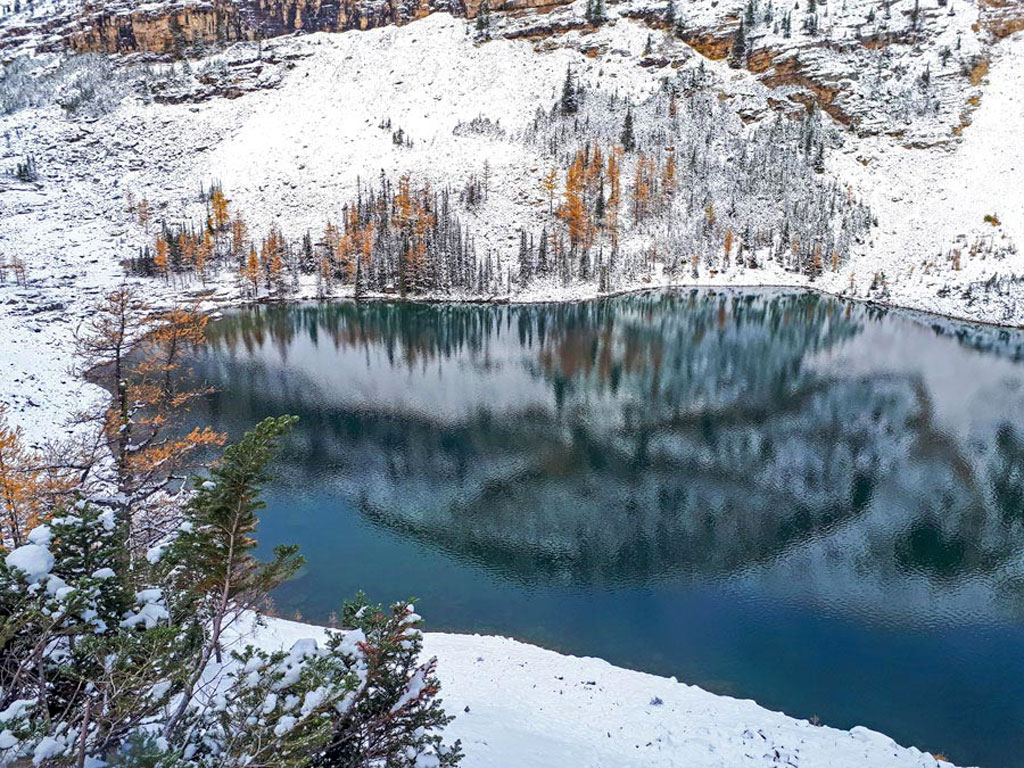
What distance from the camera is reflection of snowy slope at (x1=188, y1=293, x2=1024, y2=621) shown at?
1105 inches

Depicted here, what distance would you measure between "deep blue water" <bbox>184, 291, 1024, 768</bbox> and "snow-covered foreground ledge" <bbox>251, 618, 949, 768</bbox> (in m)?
3.51

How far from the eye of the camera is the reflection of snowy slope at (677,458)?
92.1ft

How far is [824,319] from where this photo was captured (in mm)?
89250

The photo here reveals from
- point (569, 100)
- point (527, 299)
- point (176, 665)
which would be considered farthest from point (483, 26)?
point (176, 665)

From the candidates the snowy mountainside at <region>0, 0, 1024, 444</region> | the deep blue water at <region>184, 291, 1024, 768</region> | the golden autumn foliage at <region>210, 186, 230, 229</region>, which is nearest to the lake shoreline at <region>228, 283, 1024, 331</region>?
the snowy mountainside at <region>0, 0, 1024, 444</region>

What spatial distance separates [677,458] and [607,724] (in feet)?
85.8

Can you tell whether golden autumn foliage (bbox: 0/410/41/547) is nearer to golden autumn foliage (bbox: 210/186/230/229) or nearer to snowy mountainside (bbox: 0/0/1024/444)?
snowy mountainside (bbox: 0/0/1024/444)

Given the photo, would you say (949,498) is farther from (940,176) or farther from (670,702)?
(940,176)

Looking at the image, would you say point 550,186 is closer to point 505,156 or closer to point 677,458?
point 505,156

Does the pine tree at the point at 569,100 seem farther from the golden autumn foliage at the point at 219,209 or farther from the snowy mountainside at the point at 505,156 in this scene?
the golden autumn foliage at the point at 219,209

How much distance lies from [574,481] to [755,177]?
126m

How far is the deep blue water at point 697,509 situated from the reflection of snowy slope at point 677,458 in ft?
0.64

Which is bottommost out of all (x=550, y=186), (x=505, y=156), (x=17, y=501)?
(x=17, y=501)

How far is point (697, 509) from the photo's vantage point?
33.0 meters
